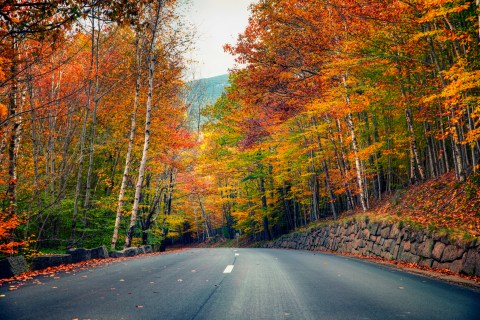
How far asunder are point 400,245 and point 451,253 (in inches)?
122

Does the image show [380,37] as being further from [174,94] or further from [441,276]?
[174,94]

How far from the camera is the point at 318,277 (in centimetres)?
675

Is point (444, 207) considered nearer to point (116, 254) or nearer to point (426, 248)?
point (426, 248)

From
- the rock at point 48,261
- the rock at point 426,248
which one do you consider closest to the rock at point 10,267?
the rock at point 48,261

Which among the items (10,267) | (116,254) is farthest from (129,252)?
(10,267)

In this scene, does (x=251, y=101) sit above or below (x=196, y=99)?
below

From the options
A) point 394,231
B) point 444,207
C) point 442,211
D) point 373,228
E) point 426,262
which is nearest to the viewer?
point 426,262

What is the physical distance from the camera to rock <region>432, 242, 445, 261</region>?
27.7 feet

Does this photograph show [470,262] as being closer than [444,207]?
Yes

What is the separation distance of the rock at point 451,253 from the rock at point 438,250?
0.15 meters

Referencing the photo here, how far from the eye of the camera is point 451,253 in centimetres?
798

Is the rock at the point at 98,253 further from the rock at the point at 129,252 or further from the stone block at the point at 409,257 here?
the stone block at the point at 409,257

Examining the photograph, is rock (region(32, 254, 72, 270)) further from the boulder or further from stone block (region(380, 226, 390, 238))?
stone block (region(380, 226, 390, 238))

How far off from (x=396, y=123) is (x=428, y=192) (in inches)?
285
